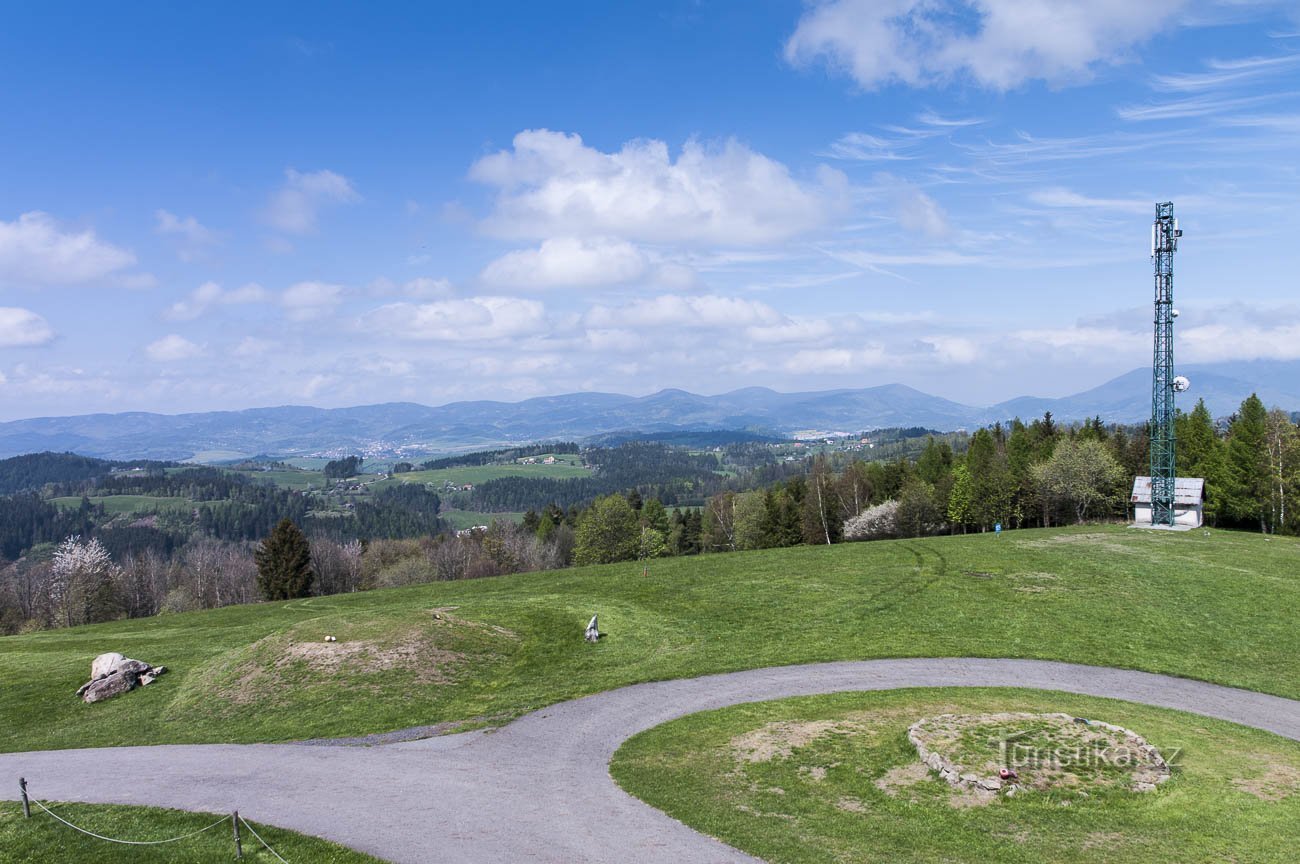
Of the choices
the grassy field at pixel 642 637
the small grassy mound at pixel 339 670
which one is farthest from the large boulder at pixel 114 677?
the small grassy mound at pixel 339 670

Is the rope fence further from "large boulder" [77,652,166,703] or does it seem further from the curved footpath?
"large boulder" [77,652,166,703]

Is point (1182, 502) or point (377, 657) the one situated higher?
point (1182, 502)

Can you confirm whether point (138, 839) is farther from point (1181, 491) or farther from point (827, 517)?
point (827, 517)

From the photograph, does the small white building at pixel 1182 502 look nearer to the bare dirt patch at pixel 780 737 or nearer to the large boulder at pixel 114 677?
the bare dirt patch at pixel 780 737

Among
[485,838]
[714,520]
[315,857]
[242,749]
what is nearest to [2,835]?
[242,749]

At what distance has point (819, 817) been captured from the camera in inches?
647

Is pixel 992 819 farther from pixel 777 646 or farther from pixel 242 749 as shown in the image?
pixel 242 749

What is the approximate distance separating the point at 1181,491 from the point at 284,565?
9018cm

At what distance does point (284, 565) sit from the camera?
73.5 meters

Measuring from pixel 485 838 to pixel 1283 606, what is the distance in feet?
141

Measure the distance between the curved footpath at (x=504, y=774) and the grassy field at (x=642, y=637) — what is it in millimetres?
1854

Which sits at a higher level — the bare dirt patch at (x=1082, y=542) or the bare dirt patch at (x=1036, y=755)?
the bare dirt patch at (x=1082, y=542)

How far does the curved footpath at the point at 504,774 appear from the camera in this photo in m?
15.7

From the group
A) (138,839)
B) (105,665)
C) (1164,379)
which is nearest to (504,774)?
(138,839)
